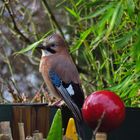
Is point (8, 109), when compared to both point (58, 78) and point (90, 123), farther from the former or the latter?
point (58, 78)

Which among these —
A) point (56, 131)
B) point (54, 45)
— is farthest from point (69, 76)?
point (56, 131)

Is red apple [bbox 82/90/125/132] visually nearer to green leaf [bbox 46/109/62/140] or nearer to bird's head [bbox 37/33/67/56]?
green leaf [bbox 46/109/62/140]

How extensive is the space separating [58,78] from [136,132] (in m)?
1.00

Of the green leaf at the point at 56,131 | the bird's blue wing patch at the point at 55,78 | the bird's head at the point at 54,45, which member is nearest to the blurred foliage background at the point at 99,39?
the bird's head at the point at 54,45

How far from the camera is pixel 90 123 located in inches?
63.2

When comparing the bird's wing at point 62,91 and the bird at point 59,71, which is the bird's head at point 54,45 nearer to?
the bird at point 59,71

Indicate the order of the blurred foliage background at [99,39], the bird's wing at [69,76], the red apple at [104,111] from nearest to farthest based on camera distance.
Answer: the red apple at [104,111]
the blurred foliage background at [99,39]
the bird's wing at [69,76]

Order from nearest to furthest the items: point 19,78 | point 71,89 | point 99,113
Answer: point 99,113 → point 71,89 → point 19,78

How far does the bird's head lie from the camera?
10.8ft

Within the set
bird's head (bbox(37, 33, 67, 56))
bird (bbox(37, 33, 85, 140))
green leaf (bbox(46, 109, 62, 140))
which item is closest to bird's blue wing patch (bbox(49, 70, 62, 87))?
bird (bbox(37, 33, 85, 140))

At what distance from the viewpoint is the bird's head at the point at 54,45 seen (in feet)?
10.8

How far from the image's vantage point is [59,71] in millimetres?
3287

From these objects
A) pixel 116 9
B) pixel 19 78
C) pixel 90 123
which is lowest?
pixel 19 78

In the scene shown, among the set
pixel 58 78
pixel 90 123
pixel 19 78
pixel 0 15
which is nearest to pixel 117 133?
pixel 90 123
